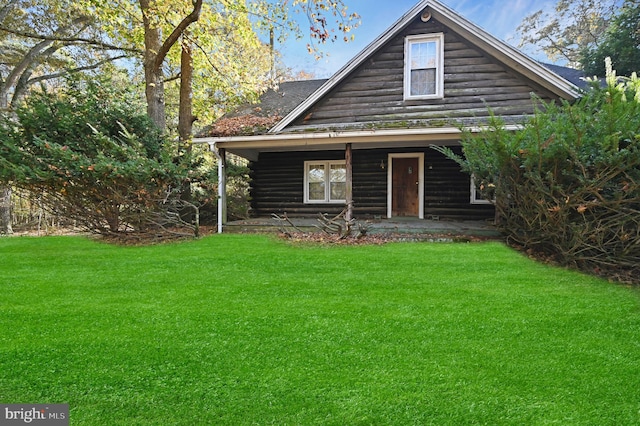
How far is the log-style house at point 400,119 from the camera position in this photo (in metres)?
10.0

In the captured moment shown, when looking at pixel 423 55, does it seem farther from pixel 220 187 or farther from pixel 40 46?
pixel 40 46

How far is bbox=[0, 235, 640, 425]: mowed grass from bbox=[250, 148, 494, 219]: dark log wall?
245 inches

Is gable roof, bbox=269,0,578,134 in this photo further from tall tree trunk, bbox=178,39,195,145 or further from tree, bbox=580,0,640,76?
tree, bbox=580,0,640,76

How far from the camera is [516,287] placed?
5020 millimetres

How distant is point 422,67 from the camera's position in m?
10.9

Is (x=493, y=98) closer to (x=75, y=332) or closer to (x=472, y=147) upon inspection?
(x=472, y=147)

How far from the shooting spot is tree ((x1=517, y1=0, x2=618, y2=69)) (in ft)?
67.9

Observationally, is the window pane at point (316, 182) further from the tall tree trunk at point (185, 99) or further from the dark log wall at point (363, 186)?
the tall tree trunk at point (185, 99)

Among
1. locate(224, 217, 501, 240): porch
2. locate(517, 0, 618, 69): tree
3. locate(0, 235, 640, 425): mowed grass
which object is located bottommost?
locate(0, 235, 640, 425): mowed grass

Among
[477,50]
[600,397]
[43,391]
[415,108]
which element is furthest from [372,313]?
[477,50]

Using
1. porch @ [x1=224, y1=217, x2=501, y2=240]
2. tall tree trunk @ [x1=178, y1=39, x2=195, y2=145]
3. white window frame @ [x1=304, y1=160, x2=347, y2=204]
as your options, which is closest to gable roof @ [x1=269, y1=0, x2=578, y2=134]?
white window frame @ [x1=304, y1=160, x2=347, y2=204]

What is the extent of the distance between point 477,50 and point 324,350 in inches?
421

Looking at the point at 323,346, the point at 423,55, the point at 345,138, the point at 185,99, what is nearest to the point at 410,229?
the point at 345,138

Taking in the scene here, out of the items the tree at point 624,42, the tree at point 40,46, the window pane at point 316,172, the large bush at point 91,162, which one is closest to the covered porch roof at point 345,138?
the large bush at point 91,162
